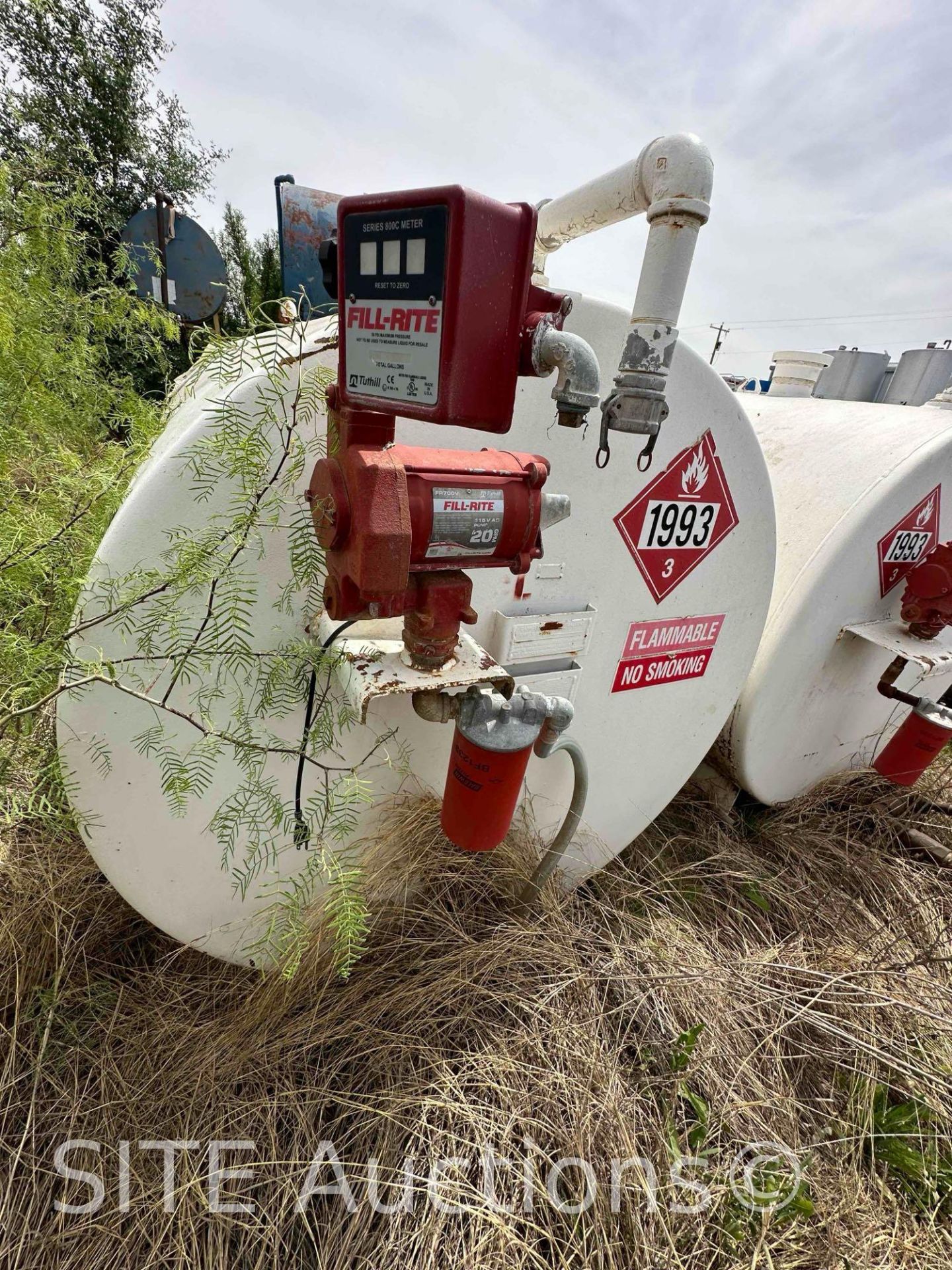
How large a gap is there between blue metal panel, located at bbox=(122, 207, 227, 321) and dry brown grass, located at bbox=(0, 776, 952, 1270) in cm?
238

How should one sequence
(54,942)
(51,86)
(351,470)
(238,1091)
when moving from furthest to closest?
(51,86) < (54,942) < (238,1091) < (351,470)

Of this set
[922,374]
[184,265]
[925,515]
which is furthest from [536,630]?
[922,374]

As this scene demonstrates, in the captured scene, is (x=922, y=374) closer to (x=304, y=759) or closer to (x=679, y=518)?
(x=679, y=518)

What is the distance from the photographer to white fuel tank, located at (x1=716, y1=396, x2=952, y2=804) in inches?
73.9

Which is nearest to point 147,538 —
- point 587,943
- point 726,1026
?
point 587,943

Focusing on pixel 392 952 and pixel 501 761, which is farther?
pixel 392 952

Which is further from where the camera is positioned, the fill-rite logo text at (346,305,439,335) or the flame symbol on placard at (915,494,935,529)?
the flame symbol on placard at (915,494,935,529)

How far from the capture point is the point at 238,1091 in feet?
4.28

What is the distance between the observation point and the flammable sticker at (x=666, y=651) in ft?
5.15

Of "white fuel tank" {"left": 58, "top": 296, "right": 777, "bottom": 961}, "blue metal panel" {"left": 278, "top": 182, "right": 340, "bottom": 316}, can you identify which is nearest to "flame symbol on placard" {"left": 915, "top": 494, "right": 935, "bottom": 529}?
"white fuel tank" {"left": 58, "top": 296, "right": 777, "bottom": 961}

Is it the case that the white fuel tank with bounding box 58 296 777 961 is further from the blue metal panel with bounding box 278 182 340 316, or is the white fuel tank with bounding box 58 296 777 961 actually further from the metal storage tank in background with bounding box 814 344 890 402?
the metal storage tank in background with bounding box 814 344 890 402

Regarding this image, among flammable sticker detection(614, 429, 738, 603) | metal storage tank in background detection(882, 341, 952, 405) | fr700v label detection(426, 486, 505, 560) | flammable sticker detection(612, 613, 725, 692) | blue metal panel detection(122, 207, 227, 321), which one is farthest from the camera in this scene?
metal storage tank in background detection(882, 341, 952, 405)

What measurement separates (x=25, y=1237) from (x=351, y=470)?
159 centimetres

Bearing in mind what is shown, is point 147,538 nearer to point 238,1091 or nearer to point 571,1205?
point 238,1091
